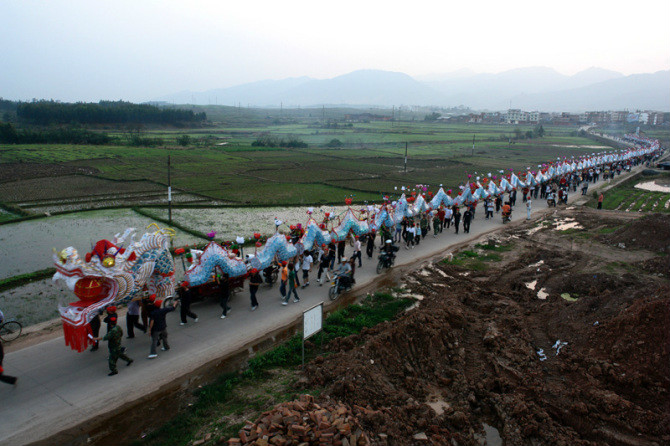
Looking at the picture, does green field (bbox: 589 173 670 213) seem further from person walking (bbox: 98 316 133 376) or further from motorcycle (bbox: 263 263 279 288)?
person walking (bbox: 98 316 133 376)

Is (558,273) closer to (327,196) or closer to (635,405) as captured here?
(635,405)

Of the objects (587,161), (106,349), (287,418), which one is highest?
(587,161)

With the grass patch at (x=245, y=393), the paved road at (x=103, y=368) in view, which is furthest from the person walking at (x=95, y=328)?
the grass patch at (x=245, y=393)

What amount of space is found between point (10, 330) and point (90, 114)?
75131mm

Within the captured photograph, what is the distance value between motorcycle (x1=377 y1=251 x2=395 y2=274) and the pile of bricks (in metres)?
8.14

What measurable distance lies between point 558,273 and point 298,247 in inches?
362

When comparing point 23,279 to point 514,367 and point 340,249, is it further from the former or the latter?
point 514,367

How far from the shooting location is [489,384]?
8.12m

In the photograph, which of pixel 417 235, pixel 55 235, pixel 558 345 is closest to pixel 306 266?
pixel 417 235

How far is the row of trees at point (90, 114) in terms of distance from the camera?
68.1 m

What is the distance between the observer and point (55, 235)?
1780cm

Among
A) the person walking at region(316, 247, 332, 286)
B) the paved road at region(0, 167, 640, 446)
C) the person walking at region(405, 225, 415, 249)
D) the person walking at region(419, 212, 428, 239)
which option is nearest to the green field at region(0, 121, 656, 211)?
the person walking at region(419, 212, 428, 239)

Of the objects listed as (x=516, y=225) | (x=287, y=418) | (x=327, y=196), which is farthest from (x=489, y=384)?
(x=327, y=196)

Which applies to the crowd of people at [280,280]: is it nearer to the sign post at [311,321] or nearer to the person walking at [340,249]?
the person walking at [340,249]
